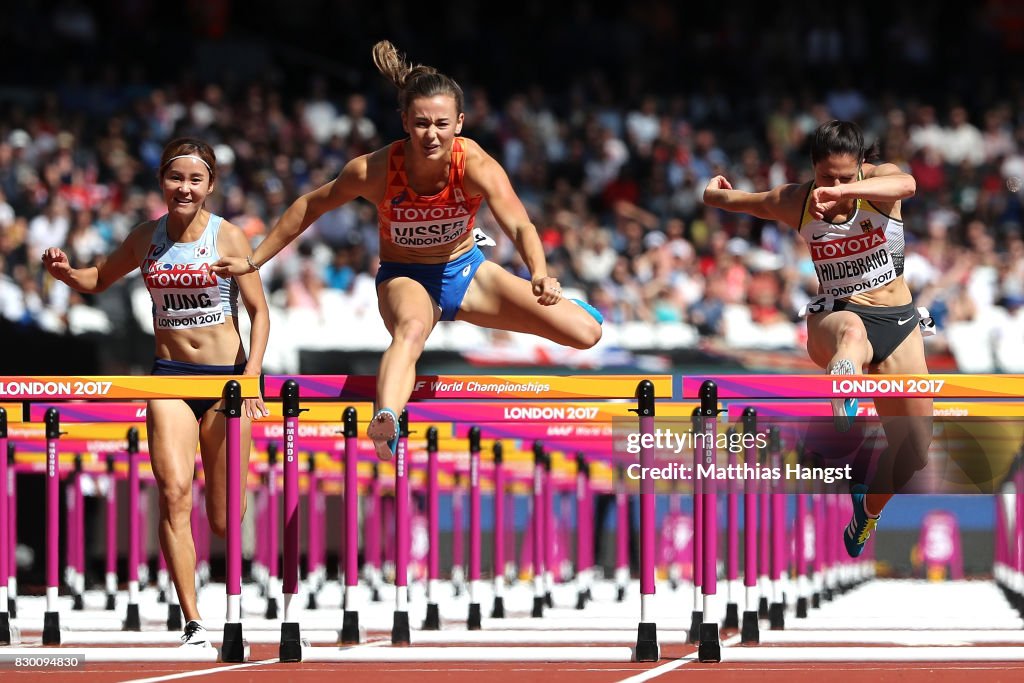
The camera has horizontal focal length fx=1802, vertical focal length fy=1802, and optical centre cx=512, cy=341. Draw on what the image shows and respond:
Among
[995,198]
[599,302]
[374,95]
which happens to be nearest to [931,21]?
[995,198]

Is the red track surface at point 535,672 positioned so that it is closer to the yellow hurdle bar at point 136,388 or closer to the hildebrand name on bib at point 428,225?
the yellow hurdle bar at point 136,388

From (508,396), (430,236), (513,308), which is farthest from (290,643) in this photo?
(430,236)

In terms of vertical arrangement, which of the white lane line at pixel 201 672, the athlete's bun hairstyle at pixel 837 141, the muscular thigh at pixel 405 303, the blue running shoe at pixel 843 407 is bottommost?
the white lane line at pixel 201 672

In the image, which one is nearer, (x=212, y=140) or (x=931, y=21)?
(x=212, y=140)

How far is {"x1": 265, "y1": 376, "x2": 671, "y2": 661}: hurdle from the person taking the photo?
7.84 m

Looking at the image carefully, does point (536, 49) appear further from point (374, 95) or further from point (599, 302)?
point (599, 302)

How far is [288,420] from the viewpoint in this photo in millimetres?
7957

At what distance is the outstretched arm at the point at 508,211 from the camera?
305 inches

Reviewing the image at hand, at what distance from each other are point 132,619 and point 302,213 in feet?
12.1

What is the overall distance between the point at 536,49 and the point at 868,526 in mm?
16795

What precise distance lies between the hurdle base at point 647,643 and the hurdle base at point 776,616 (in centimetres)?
285

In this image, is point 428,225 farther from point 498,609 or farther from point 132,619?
point 498,609

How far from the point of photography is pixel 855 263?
8.48m

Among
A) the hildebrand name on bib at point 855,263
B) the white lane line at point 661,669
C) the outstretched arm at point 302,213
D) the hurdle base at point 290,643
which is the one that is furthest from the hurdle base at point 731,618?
the outstretched arm at point 302,213
